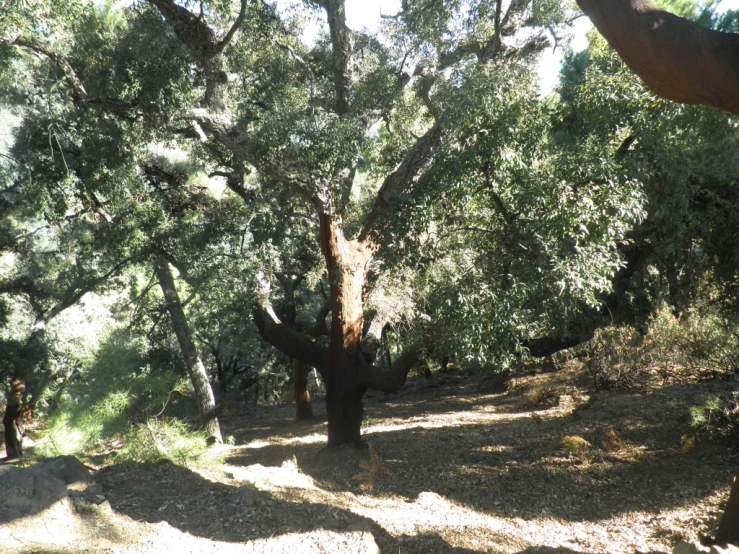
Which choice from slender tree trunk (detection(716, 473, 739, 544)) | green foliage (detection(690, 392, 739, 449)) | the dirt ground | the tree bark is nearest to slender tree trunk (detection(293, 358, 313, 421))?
the dirt ground

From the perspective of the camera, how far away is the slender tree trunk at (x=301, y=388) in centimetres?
1330

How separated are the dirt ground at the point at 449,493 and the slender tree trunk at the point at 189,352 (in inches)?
48.6

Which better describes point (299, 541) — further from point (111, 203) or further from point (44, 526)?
point (111, 203)

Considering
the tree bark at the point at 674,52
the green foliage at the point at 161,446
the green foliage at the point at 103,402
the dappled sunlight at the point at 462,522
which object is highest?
the tree bark at the point at 674,52

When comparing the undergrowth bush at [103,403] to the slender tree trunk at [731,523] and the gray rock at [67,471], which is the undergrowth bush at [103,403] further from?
the slender tree trunk at [731,523]

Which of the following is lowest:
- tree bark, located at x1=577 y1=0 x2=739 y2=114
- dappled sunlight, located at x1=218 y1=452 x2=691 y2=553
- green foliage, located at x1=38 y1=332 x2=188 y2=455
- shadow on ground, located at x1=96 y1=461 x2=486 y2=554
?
dappled sunlight, located at x1=218 y1=452 x2=691 y2=553

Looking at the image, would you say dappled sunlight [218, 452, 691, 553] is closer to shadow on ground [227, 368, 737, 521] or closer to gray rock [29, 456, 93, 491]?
shadow on ground [227, 368, 737, 521]

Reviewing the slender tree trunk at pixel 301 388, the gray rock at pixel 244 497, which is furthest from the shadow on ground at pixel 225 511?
the slender tree trunk at pixel 301 388

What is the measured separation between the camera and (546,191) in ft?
19.2

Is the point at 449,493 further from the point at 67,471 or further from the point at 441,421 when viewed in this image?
the point at 441,421

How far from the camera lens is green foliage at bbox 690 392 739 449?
6.51m

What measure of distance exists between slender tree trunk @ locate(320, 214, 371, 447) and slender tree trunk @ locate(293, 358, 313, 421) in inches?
170

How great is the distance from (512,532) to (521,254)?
9.91 feet

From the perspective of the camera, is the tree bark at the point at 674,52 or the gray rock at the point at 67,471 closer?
the tree bark at the point at 674,52
